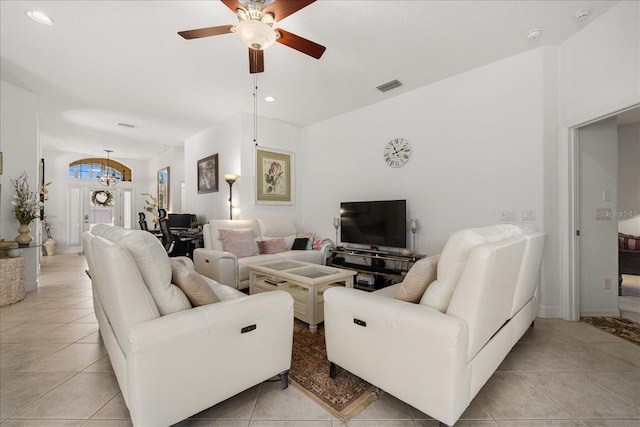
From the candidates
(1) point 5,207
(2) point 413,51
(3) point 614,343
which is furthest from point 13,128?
(3) point 614,343

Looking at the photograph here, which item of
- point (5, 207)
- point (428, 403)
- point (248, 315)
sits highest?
point (5, 207)

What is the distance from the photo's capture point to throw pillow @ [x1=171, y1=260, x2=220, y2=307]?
1.46 metres

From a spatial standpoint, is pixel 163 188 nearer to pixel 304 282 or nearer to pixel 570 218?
pixel 304 282

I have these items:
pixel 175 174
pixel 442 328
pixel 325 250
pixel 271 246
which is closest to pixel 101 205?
pixel 175 174

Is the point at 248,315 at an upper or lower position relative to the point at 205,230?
lower

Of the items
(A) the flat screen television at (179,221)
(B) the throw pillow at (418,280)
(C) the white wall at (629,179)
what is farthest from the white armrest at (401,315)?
(C) the white wall at (629,179)

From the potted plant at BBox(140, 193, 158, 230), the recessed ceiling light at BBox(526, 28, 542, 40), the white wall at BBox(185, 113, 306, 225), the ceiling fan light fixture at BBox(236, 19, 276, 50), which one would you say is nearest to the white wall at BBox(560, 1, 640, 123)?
the recessed ceiling light at BBox(526, 28, 542, 40)

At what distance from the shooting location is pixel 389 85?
3.63m

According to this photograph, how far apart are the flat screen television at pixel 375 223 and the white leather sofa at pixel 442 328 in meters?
1.89

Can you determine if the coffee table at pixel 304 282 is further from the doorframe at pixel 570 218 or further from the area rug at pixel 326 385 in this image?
the doorframe at pixel 570 218

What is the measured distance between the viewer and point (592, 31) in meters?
2.46

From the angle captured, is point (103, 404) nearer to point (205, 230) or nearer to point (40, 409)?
point (40, 409)

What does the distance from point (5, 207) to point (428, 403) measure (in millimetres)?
5373

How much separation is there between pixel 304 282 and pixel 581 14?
3.28 m
